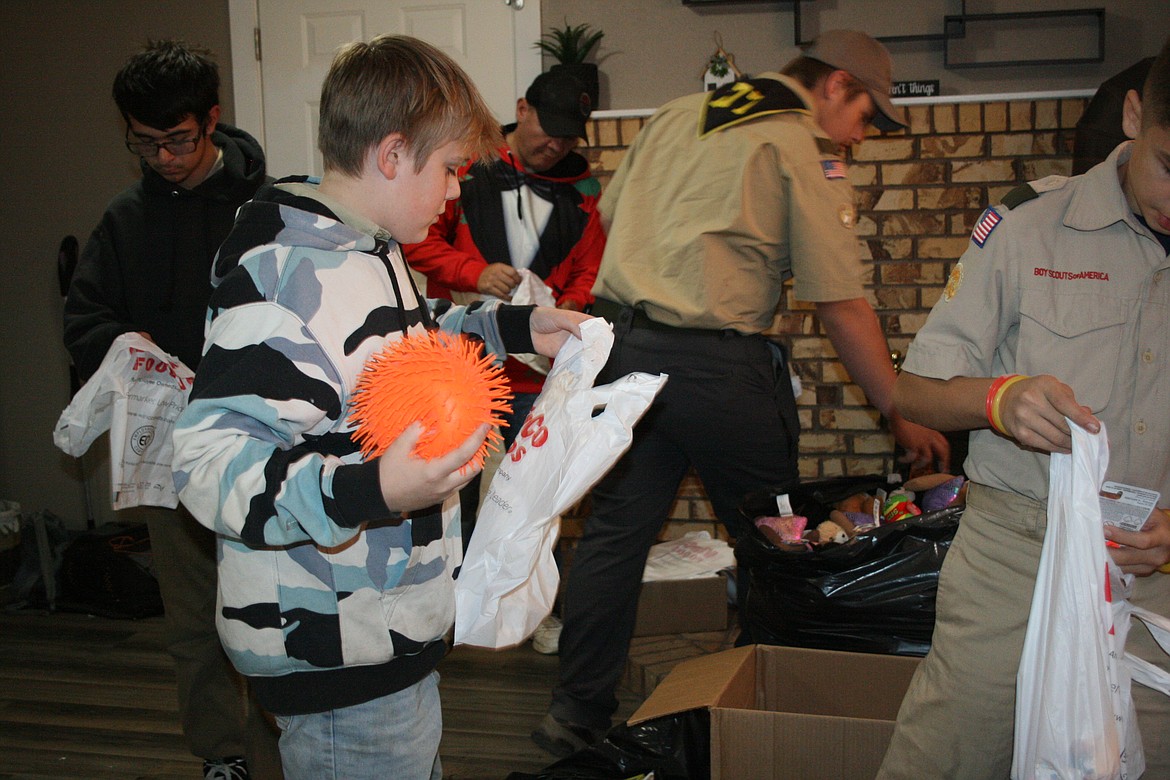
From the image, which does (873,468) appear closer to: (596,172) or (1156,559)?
(596,172)

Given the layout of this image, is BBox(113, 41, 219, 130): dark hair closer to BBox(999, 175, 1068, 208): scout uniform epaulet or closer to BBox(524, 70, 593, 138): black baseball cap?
BBox(524, 70, 593, 138): black baseball cap

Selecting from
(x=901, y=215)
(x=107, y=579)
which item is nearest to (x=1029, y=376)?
(x=901, y=215)

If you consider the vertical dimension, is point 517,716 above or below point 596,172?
below

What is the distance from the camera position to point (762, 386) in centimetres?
215

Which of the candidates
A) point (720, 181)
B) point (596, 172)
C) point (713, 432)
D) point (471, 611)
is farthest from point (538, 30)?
point (471, 611)

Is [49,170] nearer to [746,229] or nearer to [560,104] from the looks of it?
[560,104]

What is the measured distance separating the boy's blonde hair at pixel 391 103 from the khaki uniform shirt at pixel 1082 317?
2.52 ft

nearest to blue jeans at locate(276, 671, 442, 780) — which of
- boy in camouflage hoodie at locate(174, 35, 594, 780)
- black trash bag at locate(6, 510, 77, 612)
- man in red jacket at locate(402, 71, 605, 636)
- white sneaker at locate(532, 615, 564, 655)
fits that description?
boy in camouflage hoodie at locate(174, 35, 594, 780)

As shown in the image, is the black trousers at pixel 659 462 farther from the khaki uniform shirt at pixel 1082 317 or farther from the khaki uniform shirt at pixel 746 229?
the khaki uniform shirt at pixel 1082 317

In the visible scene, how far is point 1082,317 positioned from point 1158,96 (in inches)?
11.7

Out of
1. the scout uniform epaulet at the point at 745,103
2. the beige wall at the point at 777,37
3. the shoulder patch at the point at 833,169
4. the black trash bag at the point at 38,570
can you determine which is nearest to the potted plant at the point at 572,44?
the beige wall at the point at 777,37

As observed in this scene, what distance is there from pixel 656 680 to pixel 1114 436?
1.68 metres

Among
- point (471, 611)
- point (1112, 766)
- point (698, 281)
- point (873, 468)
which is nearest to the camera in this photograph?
point (1112, 766)

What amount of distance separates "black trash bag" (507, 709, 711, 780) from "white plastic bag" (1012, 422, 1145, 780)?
27.0 inches
